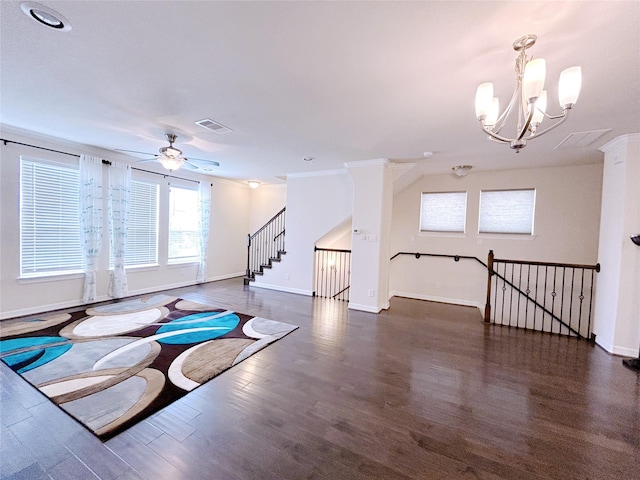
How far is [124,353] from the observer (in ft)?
9.80

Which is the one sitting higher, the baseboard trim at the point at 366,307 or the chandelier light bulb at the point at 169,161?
the chandelier light bulb at the point at 169,161

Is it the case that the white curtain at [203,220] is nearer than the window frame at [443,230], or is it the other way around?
the window frame at [443,230]

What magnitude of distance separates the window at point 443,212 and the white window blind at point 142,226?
20.2 ft

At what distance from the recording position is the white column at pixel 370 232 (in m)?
4.80

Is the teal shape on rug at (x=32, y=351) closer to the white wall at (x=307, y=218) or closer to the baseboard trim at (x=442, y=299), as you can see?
the white wall at (x=307, y=218)

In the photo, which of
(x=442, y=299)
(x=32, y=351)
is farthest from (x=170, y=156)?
(x=442, y=299)

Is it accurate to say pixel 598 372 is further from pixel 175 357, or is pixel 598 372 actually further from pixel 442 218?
pixel 175 357

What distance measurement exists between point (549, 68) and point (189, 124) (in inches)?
Answer: 147

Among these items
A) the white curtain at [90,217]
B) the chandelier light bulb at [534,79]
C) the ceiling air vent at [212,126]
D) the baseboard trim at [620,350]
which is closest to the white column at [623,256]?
the baseboard trim at [620,350]

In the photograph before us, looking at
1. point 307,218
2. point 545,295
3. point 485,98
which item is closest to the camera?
point 485,98

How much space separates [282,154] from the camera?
461 cm

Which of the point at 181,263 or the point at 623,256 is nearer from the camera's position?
the point at 623,256

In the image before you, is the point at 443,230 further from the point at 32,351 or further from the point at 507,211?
the point at 32,351

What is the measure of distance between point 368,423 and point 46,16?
3.62 meters
